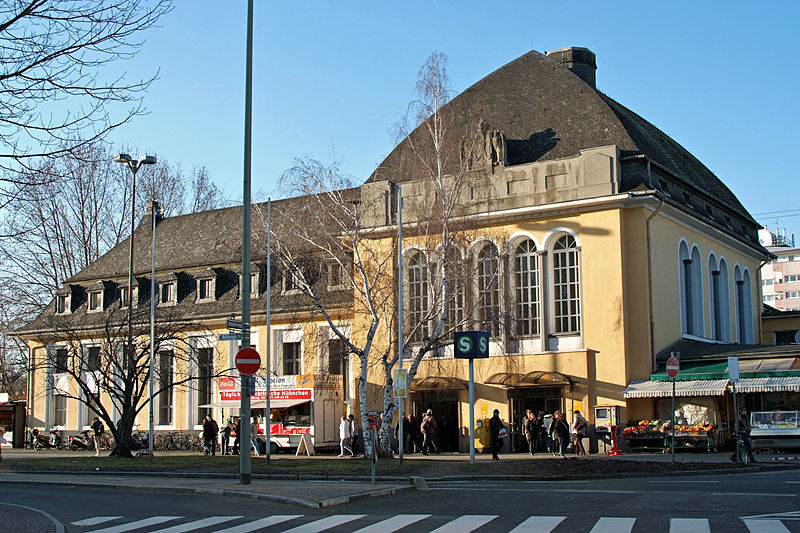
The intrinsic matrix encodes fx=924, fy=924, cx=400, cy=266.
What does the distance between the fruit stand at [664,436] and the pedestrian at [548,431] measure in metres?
2.64

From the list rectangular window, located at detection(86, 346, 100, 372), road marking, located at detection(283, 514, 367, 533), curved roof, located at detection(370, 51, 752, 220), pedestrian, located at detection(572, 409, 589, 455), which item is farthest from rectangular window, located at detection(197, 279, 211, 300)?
road marking, located at detection(283, 514, 367, 533)

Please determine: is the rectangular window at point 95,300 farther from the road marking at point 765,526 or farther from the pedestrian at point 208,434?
the road marking at point 765,526

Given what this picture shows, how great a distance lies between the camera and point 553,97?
3966 cm

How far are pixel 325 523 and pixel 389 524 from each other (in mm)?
1015

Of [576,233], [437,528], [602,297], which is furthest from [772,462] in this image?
[437,528]

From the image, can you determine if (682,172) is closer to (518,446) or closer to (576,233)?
(576,233)

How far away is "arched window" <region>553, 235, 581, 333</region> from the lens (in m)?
35.1

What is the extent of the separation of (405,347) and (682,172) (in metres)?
17.0

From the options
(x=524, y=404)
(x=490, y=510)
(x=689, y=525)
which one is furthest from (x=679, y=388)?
(x=689, y=525)

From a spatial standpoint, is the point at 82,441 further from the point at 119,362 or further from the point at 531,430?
the point at 531,430

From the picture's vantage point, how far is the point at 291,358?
44000mm

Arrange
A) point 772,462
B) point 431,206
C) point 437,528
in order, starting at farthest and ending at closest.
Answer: point 431,206 < point 772,462 < point 437,528

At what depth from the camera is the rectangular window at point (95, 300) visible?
51906 millimetres

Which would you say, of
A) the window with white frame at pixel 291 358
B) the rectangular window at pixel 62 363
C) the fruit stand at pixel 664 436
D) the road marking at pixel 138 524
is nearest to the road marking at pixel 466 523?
the road marking at pixel 138 524
